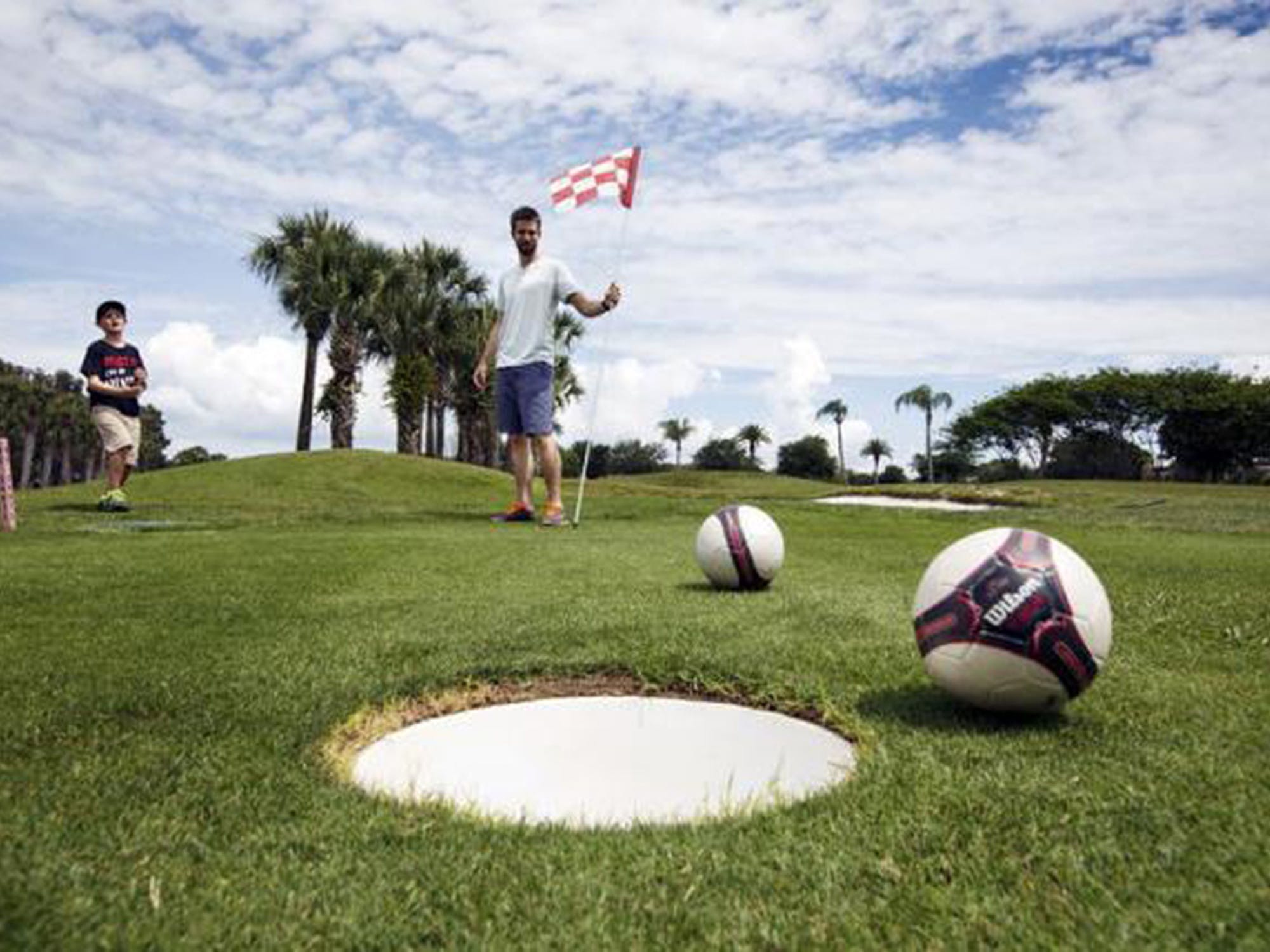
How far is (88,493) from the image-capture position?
17.8 metres

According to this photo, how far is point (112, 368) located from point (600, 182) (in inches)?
252

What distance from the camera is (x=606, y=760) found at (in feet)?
12.3

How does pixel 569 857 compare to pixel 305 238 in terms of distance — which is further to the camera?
pixel 305 238

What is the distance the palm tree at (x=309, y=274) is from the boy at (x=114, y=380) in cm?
2717

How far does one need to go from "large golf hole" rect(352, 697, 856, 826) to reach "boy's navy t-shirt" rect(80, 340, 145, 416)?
963 centimetres

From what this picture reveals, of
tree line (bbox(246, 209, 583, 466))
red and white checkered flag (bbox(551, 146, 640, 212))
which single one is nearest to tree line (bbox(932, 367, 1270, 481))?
tree line (bbox(246, 209, 583, 466))

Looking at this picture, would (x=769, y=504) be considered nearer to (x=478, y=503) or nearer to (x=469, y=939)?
(x=478, y=503)

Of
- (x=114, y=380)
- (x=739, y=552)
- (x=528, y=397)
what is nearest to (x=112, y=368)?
(x=114, y=380)

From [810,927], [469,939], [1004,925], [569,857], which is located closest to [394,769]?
[569,857]

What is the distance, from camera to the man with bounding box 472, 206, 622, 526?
10.6 meters

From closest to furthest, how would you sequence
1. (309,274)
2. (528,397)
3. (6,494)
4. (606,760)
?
(606,760)
(6,494)
(528,397)
(309,274)

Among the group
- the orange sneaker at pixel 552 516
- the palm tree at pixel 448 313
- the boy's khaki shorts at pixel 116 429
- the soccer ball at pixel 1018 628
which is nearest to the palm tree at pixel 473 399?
the palm tree at pixel 448 313

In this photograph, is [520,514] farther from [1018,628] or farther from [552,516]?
[1018,628]

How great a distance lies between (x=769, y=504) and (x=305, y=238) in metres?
27.9
